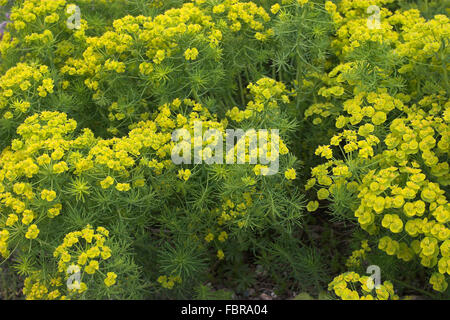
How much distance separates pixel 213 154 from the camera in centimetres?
290

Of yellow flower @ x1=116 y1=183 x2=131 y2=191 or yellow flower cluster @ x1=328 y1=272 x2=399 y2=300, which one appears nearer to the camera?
yellow flower cluster @ x1=328 y1=272 x2=399 y2=300

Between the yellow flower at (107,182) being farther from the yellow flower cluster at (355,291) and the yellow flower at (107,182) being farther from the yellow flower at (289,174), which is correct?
the yellow flower cluster at (355,291)

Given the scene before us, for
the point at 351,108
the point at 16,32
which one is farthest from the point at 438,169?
the point at 16,32

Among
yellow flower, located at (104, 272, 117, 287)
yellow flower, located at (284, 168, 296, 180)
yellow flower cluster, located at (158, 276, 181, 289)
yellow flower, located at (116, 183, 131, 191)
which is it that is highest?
yellow flower, located at (116, 183, 131, 191)

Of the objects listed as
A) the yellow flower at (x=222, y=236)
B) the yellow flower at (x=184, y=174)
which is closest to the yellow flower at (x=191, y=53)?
the yellow flower at (x=184, y=174)

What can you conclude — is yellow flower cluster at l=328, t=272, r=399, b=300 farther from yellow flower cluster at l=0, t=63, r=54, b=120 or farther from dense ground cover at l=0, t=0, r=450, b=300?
yellow flower cluster at l=0, t=63, r=54, b=120

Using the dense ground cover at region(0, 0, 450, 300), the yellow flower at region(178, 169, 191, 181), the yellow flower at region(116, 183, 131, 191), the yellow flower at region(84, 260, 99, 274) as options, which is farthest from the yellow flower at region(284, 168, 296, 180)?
the yellow flower at region(84, 260, 99, 274)
